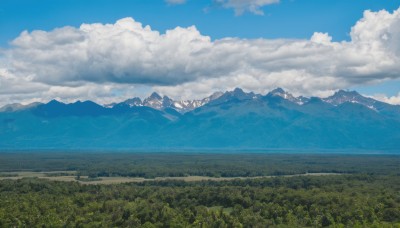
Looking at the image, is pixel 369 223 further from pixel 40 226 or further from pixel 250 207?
pixel 40 226

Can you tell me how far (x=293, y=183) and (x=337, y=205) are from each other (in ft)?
209

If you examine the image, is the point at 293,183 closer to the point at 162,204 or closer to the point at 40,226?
the point at 162,204

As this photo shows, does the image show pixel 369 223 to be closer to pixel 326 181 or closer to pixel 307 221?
pixel 307 221

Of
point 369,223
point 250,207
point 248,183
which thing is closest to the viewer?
point 369,223

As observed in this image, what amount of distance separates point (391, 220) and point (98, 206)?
64.7 m

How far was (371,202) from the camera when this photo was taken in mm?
127000

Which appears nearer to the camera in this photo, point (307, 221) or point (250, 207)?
point (307, 221)

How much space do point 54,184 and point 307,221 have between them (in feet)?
297

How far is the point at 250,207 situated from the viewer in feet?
435

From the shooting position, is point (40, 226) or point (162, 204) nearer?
point (40, 226)

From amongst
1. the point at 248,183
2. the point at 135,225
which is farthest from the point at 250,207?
the point at 248,183

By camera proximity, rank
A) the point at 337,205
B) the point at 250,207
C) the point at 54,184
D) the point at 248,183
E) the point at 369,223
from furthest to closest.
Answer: the point at 248,183 < the point at 54,184 < the point at 250,207 < the point at 337,205 < the point at 369,223

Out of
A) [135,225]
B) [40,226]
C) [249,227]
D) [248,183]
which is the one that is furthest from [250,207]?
[248,183]

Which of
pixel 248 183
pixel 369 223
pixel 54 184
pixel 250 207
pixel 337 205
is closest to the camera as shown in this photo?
pixel 369 223
